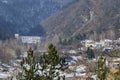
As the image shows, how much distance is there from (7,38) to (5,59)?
171 feet

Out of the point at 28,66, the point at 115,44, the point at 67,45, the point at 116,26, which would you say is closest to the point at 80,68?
the point at 115,44

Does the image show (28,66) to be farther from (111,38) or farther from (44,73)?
(111,38)

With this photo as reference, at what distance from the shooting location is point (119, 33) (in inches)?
7219

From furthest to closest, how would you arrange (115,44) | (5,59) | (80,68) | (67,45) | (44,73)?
1. (67,45)
2. (115,44)
3. (5,59)
4. (80,68)
5. (44,73)

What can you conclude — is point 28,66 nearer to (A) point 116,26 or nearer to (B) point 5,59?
(B) point 5,59

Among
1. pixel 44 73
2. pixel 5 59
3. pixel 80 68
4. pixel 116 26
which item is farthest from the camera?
pixel 116 26

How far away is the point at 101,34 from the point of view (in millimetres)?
193375

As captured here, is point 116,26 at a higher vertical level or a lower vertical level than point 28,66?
higher

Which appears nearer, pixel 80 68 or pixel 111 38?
pixel 80 68

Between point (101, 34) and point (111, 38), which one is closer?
point (111, 38)

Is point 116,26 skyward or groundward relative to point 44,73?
skyward

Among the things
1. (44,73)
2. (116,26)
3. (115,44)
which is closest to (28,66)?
(44,73)

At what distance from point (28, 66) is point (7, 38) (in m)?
167

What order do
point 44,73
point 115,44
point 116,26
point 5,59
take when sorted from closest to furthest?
point 44,73
point 5,59
point 115,44
point 116,26
